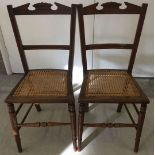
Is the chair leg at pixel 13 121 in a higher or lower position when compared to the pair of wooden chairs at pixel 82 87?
lower

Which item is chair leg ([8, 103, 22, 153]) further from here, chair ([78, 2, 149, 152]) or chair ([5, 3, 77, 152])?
chair ([78, 2, 149, 152])

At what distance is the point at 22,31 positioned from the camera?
1.94 metres

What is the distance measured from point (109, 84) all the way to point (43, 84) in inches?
16.3

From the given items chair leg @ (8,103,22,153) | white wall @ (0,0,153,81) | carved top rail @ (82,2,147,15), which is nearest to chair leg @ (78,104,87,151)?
chair leg @ (8,103,22,153)

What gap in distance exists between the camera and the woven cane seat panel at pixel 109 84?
3.93ft

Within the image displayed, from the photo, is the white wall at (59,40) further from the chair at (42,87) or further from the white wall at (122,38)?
the chair at (42,87)

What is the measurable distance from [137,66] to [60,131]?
107cm

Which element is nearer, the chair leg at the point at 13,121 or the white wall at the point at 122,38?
the chair leg at the point at 13,121

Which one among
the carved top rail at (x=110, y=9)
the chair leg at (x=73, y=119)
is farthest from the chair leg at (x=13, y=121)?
the carved top rail at (x=110, y=9)

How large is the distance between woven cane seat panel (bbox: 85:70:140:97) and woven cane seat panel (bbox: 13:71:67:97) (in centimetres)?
16

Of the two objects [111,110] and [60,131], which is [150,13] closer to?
[111,110]

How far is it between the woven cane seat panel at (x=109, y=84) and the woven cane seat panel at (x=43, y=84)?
16cm

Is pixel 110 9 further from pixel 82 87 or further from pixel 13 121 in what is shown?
pixel 13 121

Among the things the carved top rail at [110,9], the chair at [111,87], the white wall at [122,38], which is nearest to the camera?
the chair at [111,87]
